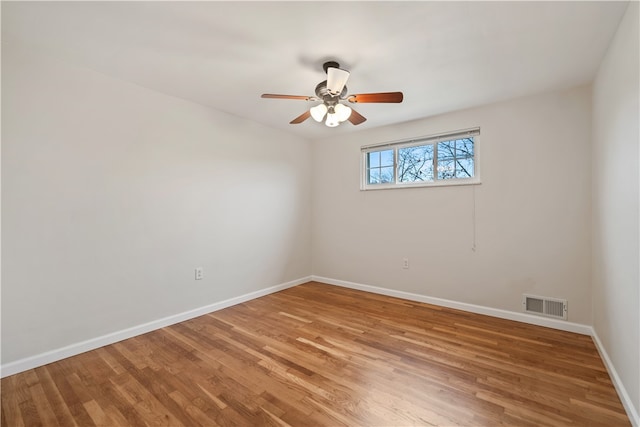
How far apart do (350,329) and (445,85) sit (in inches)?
95.7

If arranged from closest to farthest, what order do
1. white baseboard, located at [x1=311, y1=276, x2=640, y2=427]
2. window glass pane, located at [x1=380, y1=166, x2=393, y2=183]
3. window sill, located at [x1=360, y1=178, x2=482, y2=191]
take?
white baseboard, located at [x1=311, y1=276, x2=640, y2=427] < window sill, located at [x1=360, y1=178, x2=482, y2=191] < window glass pane, located at [x1=380, y1=166, x2=393, y2=183]

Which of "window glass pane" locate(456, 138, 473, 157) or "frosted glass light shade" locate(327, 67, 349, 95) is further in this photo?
"window glass pane" locate(456, 138, 473, 157)

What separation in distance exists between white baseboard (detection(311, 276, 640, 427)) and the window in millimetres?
1381

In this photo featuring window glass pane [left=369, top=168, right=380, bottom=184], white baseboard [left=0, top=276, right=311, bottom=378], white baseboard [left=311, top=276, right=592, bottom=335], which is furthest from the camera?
window glass pane [left=369, top=168, right=380, bottom=184]

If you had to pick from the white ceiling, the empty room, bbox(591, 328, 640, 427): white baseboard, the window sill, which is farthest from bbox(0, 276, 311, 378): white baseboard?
bbox(591, 328, 640, 427): white baseboard

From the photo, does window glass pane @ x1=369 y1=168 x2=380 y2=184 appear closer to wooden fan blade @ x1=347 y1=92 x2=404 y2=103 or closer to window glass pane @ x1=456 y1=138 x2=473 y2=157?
window glass pane @ x1=456 y1=138 x2=473 y2=157

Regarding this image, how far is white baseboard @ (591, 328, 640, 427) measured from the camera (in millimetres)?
1431

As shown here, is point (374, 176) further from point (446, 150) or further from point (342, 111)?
point (342, 111)

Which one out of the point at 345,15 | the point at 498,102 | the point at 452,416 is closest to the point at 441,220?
the point at 498,102

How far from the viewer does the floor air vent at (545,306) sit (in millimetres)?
2629

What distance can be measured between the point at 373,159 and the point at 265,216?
171 cm

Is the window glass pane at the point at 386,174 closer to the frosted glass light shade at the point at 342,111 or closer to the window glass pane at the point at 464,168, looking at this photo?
the window glass pane at the point at 464,168

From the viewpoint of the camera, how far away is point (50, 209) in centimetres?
208

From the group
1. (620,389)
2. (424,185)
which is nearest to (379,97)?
(424,185)
